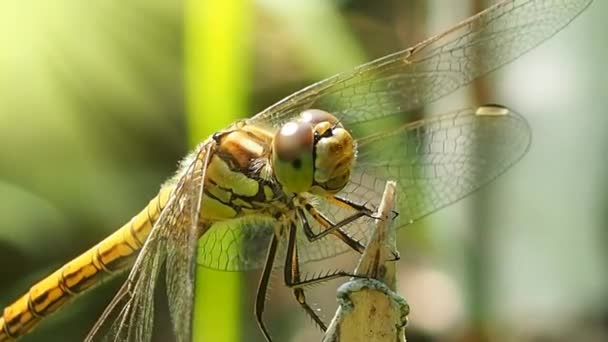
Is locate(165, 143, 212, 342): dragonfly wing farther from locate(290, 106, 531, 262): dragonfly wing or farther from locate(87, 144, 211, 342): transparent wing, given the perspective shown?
locate(290, 106, 531, 262): dragonfly wing

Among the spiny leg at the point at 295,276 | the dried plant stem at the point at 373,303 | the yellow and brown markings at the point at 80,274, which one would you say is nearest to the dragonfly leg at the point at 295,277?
the spiny leg at the point at 295,276

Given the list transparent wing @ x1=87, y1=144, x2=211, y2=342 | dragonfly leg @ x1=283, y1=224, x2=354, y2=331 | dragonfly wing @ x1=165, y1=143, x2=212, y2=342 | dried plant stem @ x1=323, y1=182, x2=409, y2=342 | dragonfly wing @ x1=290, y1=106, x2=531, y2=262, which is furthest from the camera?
dragonfly wing @ x1=290, y1=106, x2=531, y2=262

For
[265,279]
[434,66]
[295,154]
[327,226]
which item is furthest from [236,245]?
[434,66]

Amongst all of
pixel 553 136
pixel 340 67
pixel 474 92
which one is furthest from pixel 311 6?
pixel 553 136

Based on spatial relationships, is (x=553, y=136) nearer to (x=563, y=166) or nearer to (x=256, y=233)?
(x=563, y=166)

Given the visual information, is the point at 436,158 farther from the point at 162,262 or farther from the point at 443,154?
the point at 162,262

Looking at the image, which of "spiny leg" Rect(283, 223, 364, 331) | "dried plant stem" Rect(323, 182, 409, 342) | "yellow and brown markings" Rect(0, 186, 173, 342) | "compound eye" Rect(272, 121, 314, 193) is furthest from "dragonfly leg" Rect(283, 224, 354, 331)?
"dried plant stem" Rect(323, 182, 409, 342)
